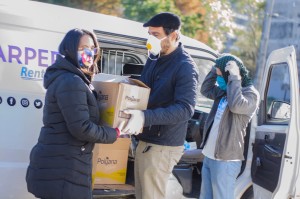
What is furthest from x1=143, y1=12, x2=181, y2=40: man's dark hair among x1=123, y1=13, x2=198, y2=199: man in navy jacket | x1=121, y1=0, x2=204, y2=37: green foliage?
x1=121, y1=0, x2=204, y2=37: green foliage

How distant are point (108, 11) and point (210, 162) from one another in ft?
24.0

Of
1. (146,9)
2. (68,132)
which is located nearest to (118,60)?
(68,132)

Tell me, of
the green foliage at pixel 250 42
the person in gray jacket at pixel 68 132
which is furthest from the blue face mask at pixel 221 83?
the green foliage at pixel 250 42

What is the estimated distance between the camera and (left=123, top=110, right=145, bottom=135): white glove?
124 inches

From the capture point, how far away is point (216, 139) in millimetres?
3941

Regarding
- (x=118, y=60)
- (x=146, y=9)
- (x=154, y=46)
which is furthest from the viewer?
(x=146, y=9)

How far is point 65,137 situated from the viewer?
115 inches

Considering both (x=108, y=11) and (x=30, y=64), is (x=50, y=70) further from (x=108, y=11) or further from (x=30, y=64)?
(x=108, y=11)

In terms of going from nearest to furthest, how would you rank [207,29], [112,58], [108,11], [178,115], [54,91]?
1. [54,91]
2. [178,115]
3. [112,58]
4. [108,11]
5. [207,29]

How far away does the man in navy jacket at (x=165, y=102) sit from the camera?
3277mm

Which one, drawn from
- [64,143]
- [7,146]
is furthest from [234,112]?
[7,146]

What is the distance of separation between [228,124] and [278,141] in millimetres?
548

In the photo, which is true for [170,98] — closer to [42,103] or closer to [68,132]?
[68,132]

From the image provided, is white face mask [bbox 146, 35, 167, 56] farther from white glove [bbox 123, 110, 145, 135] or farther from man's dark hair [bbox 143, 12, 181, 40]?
white glove [bbox 123, 110, 145, 135]
